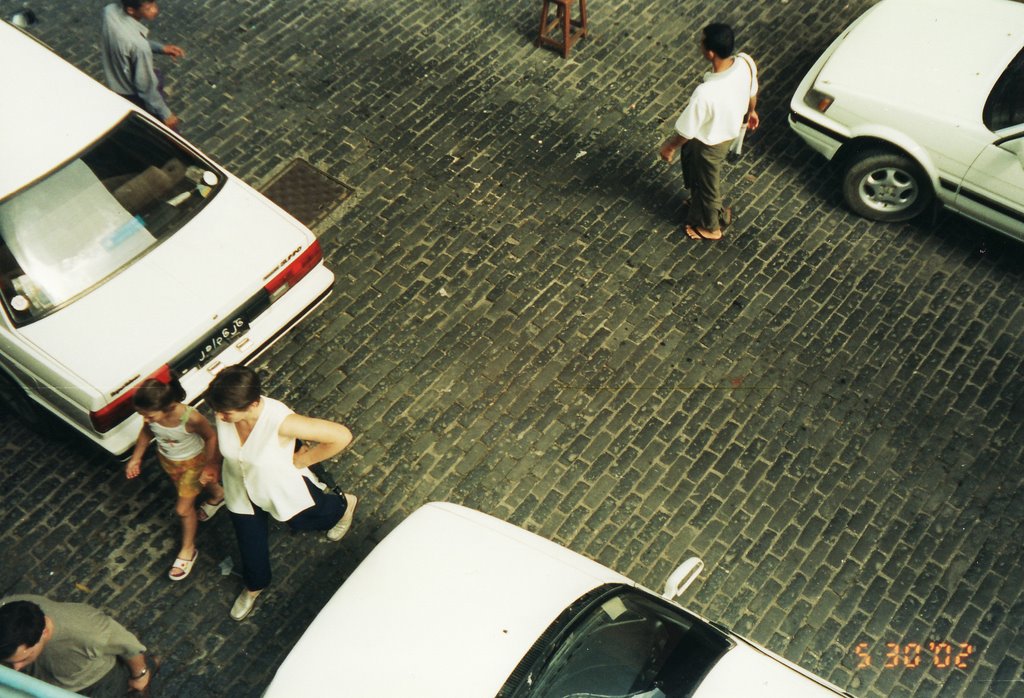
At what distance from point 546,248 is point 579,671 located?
3764 millimetres

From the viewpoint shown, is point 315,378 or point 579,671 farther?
point 315,378

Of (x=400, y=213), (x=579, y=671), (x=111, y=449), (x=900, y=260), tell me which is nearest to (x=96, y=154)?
(x=111, y=449)

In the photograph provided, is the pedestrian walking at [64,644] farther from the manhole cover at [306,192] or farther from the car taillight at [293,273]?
the manhole cover at [306,192]

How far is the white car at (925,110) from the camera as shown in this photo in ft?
20.2

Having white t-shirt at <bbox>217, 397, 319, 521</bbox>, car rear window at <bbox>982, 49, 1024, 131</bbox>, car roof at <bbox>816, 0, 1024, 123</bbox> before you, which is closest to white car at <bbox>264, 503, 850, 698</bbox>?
white t-shirt at <bbox>217, 397, 319, 521</bbox>

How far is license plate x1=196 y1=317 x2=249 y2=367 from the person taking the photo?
5.29 metres

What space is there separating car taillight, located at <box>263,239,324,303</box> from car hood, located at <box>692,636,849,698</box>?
350 centimetres

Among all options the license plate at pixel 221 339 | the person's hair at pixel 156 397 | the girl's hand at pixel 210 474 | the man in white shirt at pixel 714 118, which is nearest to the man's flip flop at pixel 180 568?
the girl's hand at pixel 210 474

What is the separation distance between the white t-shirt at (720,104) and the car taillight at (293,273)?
2754mm

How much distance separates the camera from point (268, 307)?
5.61 meters

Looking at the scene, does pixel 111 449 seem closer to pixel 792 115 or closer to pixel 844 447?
pixel 844 447

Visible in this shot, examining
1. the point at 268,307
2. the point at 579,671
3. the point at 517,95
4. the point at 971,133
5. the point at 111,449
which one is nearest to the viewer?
the point at 579,671

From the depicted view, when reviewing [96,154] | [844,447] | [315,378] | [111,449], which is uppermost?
[96,154]

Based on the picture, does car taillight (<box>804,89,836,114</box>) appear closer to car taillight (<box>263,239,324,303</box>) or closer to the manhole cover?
the manhole cover
